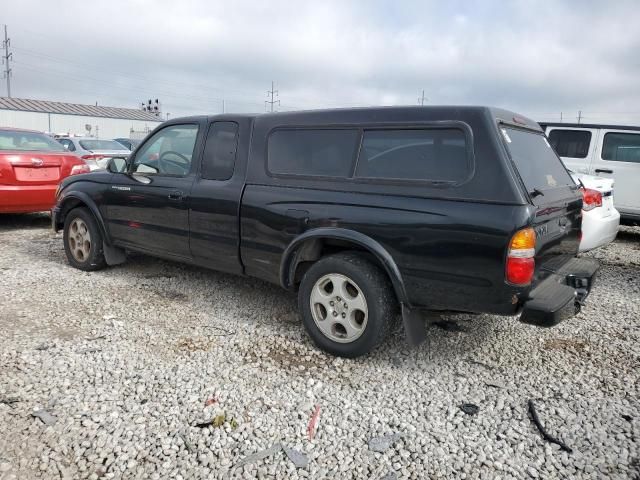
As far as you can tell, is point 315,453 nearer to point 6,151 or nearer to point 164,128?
point 164,128

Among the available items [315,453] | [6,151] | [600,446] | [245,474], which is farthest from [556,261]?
[6,151]

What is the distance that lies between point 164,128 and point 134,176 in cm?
58

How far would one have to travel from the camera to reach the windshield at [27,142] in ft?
23.9

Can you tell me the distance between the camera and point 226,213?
13.1 feet

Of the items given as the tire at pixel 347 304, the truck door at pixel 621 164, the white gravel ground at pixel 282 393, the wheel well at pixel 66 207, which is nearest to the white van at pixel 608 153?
the truck door at pixel 621 164

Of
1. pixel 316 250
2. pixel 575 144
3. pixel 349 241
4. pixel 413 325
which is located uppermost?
pixel 575 144

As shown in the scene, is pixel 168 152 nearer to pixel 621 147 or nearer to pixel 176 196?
pixel 176 196

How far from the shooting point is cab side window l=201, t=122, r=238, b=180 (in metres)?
A: 4.05

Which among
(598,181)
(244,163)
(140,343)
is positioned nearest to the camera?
(140,343)

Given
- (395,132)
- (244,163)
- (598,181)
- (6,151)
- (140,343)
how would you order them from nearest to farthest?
(395,132) → (140,343) → (244,163) → (598,181) → (6,151)

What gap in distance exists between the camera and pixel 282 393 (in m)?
2.97

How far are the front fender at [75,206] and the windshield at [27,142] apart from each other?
249 cm

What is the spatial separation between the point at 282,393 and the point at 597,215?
452 centimetres

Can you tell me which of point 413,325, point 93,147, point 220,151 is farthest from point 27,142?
point 413,325
